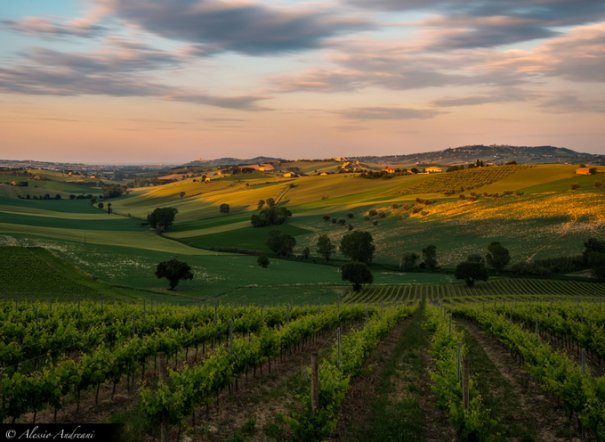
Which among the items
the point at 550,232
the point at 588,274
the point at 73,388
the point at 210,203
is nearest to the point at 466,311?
the point at 73,388

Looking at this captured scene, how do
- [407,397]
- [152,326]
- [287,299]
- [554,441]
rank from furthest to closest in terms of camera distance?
[287,299], [152,326], [407,397], [554,441]

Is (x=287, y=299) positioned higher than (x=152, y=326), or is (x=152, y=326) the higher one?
(x=152, y=326)

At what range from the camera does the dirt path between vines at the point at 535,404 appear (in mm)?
18062

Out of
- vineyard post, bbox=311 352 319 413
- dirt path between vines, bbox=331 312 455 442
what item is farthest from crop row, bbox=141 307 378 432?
dirt path between vines, bbox=331 312 455 442

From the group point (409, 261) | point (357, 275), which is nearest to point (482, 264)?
point (409, 261)

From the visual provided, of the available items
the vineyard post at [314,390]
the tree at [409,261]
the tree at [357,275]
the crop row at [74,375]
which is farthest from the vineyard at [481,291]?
the vineyard post at [314,390]

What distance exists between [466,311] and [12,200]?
559 feet

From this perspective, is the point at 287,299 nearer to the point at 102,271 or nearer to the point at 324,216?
the point at 102,271

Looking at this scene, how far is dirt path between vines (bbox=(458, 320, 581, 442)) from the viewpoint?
711 inches

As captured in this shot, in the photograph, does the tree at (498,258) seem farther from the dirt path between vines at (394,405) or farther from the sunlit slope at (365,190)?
the dirt path between vines at (394,405)

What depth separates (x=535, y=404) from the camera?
834 inches

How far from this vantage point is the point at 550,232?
99.7 m

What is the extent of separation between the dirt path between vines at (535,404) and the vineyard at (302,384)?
7 centimetres

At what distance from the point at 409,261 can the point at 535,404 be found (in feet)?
239
